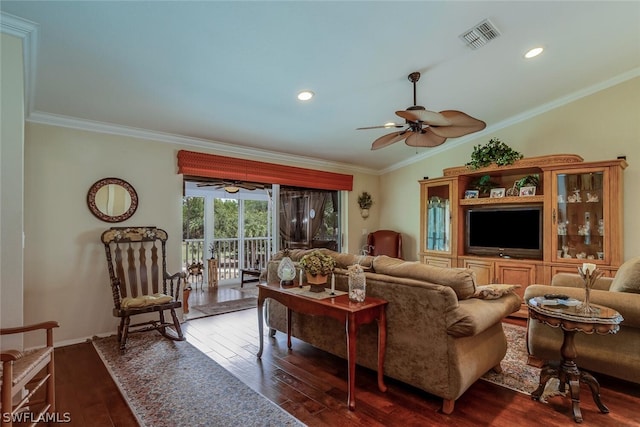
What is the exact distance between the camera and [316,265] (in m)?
2.69

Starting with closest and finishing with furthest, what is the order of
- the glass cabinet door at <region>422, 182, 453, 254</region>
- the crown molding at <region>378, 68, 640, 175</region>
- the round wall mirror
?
the round wall mirror < the crown molding at <region>378, 68, 640, 175</region> < the glass cabinet door at <region>422, 182, 453, 254</region>

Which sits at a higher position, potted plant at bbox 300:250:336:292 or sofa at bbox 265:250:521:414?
potted plant at bbox 300:250:336:292

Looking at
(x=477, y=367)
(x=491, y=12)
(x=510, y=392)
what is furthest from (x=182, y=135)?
(x=510, y=392)

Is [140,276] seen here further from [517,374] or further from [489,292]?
[517,374]

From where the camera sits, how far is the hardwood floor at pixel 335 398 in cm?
210

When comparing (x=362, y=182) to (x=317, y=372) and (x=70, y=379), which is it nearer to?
(x=317, y=372)

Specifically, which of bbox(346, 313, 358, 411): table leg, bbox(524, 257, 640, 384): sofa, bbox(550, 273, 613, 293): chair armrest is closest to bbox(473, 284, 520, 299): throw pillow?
bbox(524, 257, 640, 384): sofa

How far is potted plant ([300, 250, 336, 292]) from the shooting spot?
8.84ft

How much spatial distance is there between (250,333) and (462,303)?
2.46 metres

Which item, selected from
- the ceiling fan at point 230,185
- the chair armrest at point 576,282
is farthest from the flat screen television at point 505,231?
the ceiling fan at point 230,185

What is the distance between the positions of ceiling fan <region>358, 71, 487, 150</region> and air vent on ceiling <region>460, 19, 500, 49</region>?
1.77 ft

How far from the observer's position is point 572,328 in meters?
2.12

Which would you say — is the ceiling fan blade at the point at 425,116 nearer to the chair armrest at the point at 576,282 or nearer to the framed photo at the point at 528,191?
the chair armrest at the point at 576,282

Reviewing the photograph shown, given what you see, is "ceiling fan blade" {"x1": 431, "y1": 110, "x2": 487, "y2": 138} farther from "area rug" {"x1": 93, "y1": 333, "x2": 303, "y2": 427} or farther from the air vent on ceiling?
"area rug" {"x1": 93, "y1": 333, "x2": 303, "y2": 427}
